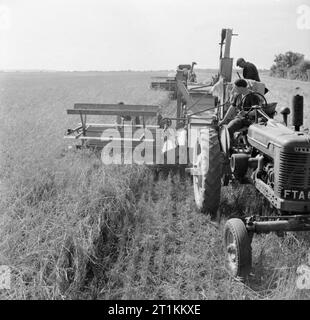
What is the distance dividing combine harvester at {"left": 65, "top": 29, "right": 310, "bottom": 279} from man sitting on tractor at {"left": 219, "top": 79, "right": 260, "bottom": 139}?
7 centimetres

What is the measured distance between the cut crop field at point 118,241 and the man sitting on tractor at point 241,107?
105 cm

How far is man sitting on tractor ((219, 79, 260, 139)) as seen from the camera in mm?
Answer: 4574

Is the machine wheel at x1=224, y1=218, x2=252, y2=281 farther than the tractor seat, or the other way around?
the tractor seat

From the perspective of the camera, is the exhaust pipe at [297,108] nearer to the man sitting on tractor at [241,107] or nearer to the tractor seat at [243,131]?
the man sitting on tractor at [241,107]

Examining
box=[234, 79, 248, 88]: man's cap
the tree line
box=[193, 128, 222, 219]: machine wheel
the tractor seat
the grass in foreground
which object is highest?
the tree line

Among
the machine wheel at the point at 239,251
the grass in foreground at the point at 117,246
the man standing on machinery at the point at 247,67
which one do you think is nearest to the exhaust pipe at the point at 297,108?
the machine wheel at the point at 239,251

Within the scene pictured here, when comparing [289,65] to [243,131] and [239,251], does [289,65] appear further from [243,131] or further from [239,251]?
[239,251]

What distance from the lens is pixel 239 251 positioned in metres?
3.19

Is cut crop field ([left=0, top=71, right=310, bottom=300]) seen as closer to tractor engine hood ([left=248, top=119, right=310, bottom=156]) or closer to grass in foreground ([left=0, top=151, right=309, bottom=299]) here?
grass in foreground ([left=0, top=151, right=309, bottom=299])

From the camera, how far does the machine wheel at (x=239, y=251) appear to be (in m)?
3.18

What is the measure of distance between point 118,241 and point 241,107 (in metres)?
2.20

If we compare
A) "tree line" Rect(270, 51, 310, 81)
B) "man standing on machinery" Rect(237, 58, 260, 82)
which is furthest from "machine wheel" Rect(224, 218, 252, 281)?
"tree line" Rect(270, 51, 310, 81)

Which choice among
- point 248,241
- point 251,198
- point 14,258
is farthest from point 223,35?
point 14,258

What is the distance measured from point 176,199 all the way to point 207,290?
218 cm
